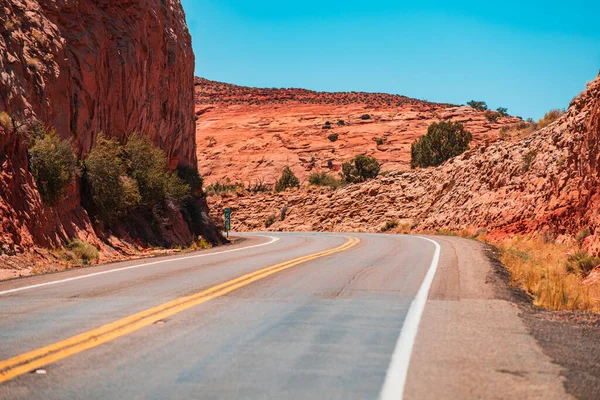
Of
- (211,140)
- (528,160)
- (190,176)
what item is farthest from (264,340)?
(211,140)

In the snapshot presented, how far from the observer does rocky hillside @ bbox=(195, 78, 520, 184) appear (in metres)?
77.4

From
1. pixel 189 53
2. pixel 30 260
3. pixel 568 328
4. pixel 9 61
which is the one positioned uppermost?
pixel 189 53

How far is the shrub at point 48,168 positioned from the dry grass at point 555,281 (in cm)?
1231

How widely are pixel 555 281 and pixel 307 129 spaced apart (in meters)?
76.9

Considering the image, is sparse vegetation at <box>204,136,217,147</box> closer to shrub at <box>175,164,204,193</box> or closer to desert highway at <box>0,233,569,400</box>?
shrub at <box>175,164,204,193</box>

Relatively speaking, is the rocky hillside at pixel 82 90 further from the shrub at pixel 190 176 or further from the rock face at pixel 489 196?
the rock face at pixel 489 196

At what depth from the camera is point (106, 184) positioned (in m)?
22.1

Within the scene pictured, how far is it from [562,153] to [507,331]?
81.9ft

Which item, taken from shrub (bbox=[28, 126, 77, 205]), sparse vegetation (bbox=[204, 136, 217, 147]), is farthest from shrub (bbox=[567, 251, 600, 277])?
sparse vegetation (bbox=[204, 136, 217, 147])

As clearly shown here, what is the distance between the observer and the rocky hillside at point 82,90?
664 inches

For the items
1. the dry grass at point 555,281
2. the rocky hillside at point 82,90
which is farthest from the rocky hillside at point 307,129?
the dry grass at point 555,281

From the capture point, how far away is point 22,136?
57.8 feet

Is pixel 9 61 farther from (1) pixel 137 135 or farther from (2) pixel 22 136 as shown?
(1) pixel 137 135

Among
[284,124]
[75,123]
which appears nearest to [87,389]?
[75,123]
